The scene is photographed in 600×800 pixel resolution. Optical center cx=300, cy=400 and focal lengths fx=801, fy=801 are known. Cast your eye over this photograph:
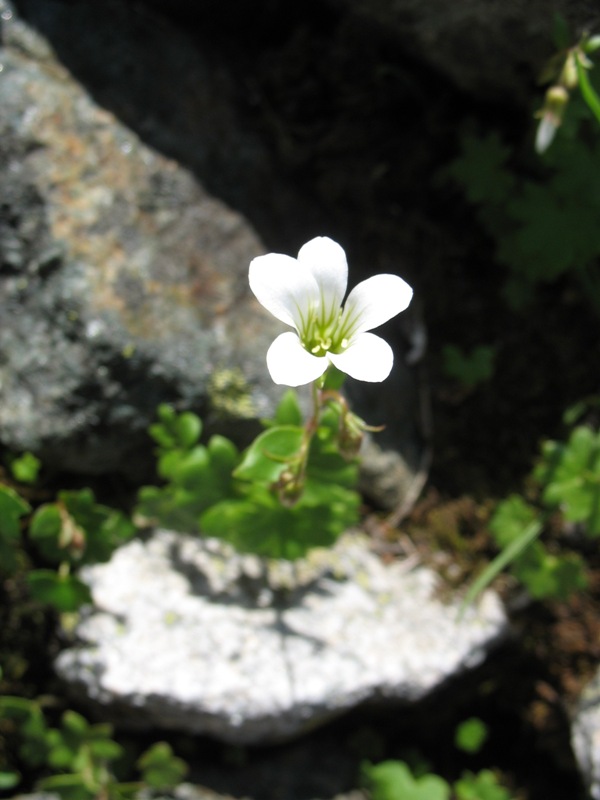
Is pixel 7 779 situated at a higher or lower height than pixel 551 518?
lower

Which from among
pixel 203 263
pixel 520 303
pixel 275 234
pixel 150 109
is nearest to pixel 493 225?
pixel 520 303

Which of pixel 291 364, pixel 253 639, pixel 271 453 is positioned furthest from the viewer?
pixel 253 639

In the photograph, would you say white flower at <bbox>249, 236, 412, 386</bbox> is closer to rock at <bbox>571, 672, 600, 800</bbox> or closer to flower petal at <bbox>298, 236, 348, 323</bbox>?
flower petal at <bbox>298, 236, 348, 323</bbox>

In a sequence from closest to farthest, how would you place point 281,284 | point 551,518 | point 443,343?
point 281,284 → point 551,518 → point 443,343

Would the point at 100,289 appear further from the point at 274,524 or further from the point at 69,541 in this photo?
the point at 274,524

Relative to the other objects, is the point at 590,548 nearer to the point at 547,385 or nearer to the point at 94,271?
the point at 547,385

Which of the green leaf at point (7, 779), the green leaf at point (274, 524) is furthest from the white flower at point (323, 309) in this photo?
the green leaf at point (7, 779)

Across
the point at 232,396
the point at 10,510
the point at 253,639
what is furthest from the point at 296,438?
the point at 253,639
